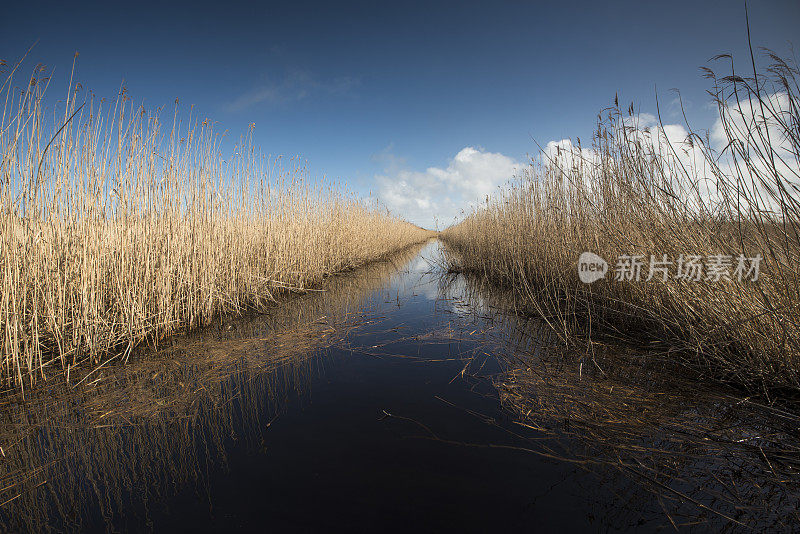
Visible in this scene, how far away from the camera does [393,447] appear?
1.36m

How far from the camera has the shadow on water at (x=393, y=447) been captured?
1.03m

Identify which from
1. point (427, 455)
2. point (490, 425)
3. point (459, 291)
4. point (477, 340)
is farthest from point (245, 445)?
point (459, 291)

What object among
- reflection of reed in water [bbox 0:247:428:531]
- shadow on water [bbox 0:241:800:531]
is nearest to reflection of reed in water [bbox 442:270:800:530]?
shadow on water [bbox 0:241:800:531]

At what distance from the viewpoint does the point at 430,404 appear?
1.71 metres

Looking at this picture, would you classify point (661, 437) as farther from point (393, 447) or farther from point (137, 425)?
point (137, 425)

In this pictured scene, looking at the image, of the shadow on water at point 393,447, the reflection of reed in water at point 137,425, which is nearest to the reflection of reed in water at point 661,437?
the shadow on water at point 393,447

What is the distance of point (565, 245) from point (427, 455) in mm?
3024

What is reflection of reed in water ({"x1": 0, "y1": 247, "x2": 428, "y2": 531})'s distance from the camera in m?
1.11

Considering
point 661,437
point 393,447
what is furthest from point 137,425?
point 661,437

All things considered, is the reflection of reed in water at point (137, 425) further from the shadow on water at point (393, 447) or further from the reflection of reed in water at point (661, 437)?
the reflection of reed in water at point (661, 437)

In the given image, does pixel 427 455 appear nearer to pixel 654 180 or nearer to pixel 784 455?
pixel 784 455

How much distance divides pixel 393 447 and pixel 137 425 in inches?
52.5

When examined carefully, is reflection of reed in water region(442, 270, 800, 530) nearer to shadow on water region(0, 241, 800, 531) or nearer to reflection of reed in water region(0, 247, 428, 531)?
shadow on water region(0, 241, 800, 531)

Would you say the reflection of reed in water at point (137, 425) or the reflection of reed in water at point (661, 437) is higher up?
the reflection of reed in water at point (137, 425)
